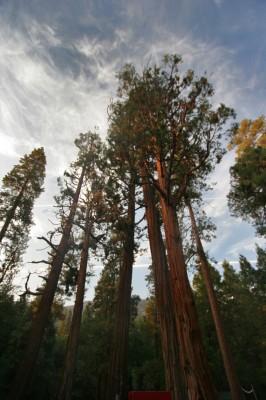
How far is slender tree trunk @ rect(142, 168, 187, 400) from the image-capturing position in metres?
5.29

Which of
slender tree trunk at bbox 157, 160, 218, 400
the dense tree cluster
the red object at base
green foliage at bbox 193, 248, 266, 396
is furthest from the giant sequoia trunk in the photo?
green foliage at bbox 193, 248, 266, 396

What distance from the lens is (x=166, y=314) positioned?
6.22 meters

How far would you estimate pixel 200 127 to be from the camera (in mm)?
7891

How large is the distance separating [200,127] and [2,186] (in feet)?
47.1

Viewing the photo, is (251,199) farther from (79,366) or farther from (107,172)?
(79,366)

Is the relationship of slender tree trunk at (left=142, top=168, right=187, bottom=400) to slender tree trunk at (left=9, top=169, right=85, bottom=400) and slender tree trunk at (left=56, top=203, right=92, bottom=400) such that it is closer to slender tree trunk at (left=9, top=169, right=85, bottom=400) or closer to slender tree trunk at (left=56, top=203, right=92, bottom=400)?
slender tree trunk at (left=56, top=203, right=92, bottom=400)

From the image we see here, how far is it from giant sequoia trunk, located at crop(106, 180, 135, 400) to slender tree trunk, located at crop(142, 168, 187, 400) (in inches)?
72.5

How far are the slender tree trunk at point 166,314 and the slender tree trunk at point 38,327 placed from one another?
624cm

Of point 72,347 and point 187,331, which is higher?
point 72,347

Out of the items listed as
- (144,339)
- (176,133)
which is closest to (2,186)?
(176,133)

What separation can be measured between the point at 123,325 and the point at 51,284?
4929mm

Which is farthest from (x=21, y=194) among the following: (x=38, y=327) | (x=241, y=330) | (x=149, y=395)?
(x=241, y=330)

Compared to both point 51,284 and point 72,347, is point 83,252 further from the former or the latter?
point 72,347

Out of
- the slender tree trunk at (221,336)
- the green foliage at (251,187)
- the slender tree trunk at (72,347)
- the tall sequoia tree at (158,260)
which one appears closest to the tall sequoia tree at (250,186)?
the green foliage at (251,187)
